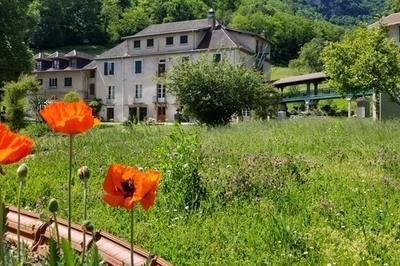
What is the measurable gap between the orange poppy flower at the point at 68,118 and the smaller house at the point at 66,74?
62252mm

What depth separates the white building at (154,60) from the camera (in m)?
53.2

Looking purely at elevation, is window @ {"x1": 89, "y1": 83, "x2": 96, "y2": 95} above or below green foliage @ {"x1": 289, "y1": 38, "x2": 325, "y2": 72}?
below

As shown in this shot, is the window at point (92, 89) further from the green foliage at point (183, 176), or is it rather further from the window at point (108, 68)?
the green foliage at point (183, 176)

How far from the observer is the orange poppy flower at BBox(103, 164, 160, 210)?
Result: 158 centimetres

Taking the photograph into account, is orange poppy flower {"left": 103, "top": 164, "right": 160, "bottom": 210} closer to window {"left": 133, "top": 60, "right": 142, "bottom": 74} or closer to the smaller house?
window {"left": 133, "top": 60, "right": 142, "bottom": 74}

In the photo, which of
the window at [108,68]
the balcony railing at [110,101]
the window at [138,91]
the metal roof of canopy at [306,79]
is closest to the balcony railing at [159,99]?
the window at [138,91]

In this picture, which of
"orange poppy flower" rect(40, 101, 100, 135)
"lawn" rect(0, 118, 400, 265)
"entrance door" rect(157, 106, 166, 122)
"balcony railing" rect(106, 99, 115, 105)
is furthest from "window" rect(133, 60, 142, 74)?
"orange poppy flower" rect(40, 101, 100, 135)

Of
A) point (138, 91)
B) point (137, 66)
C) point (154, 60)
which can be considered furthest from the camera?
point (138, 91)

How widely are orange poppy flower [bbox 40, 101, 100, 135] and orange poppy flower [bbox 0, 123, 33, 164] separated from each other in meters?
0.24

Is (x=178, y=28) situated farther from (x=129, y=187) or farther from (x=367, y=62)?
(x=129, y=187)

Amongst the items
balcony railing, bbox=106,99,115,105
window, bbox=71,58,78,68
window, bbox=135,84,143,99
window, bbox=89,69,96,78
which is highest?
window, bbox=71,58,78,68

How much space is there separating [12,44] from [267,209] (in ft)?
121

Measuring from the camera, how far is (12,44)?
3866 cm

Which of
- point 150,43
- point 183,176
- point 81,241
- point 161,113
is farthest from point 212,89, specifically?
point 150,43
